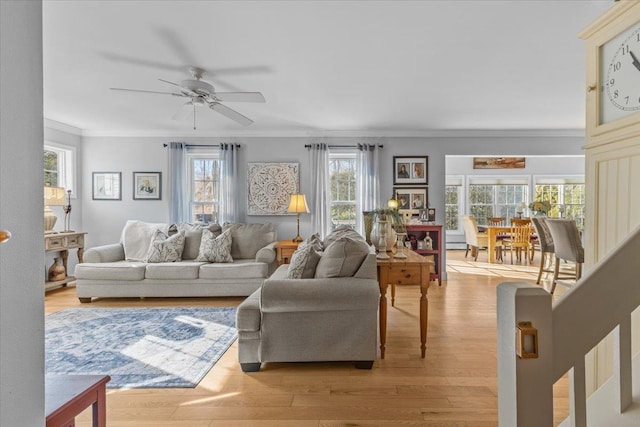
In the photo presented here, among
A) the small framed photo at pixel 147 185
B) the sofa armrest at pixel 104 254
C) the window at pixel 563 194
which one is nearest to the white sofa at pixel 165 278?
the sofa armrest at pixel 104 254

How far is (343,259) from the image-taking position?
257 cm

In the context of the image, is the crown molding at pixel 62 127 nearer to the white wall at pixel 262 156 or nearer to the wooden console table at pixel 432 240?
the white wall at pixel 262 156

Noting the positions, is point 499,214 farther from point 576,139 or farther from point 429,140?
point 429,140

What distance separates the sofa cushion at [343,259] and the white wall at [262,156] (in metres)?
3.09

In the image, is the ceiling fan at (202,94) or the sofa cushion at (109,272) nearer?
the ceiling fan at (202,94)

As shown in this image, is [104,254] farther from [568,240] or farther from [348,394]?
[568,240]

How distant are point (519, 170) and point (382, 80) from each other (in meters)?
7.69

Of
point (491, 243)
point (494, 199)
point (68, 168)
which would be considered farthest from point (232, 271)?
point (494, 199)

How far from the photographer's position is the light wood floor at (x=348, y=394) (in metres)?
1.93

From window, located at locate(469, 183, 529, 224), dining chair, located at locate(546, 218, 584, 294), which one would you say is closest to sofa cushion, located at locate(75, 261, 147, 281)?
dining chair, located at locate(546, 218, 584, 294)

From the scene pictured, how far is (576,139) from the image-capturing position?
569 centimetres

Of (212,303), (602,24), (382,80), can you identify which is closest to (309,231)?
(212,303)

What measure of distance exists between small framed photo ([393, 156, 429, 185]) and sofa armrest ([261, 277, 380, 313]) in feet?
11.7

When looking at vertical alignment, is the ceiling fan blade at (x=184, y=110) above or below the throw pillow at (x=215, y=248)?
above
